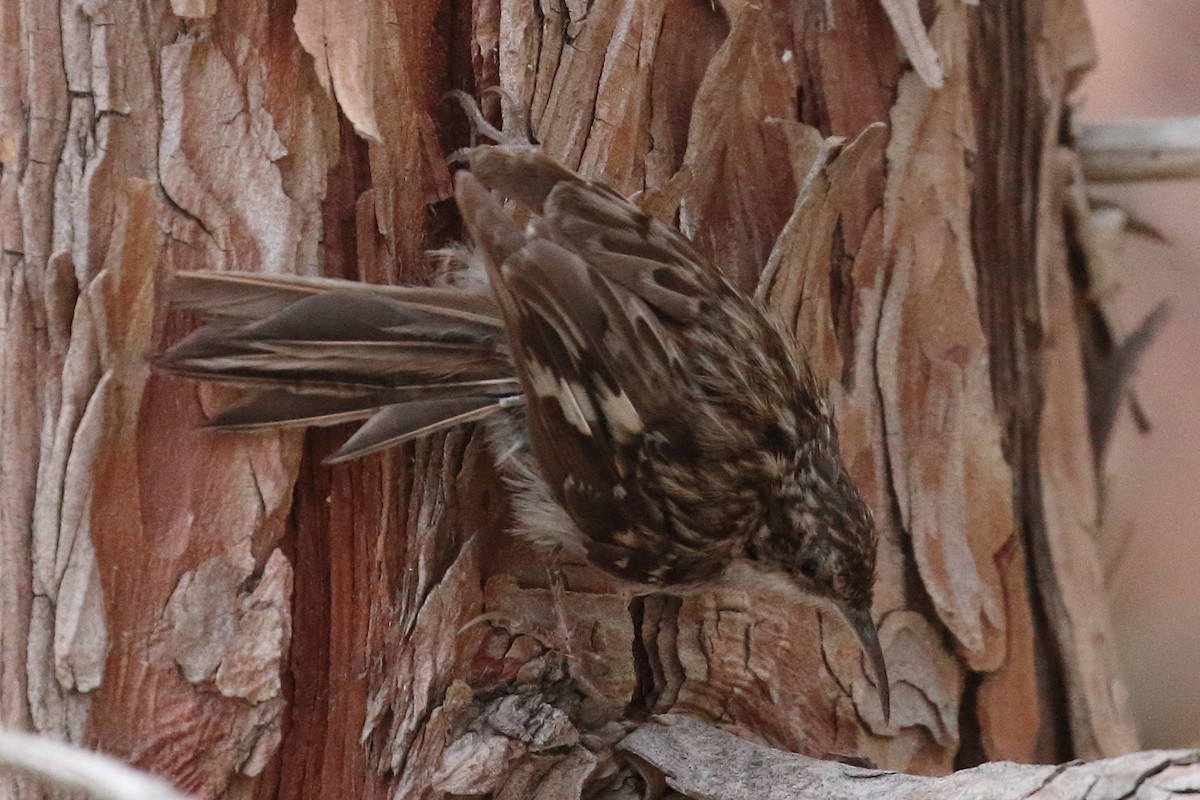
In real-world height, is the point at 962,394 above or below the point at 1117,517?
above

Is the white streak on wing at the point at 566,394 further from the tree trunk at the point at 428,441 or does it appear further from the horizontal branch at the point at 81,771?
the horizontal branch at the point at 81,771

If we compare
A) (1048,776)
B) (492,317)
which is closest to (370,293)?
(492,317)

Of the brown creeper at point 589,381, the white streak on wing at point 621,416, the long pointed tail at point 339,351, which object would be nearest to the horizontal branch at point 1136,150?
the brown creeper at point 589,381

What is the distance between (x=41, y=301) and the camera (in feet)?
5.68

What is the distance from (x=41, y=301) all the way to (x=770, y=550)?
1.30 m

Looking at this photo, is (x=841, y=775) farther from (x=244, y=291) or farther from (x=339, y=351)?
(x=244, y=291)

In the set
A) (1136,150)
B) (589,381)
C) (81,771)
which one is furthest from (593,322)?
(1136,150)

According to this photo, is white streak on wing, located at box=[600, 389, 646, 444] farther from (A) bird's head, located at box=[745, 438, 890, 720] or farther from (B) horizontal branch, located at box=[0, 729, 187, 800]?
(B) horizontal branch, located at box=[0, 729, 187, 800]

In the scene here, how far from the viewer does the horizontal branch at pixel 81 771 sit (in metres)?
0.72

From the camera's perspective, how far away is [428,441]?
1947 millimetres

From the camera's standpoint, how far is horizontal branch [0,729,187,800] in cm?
72

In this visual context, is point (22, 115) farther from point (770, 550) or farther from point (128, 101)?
point (770, 550)

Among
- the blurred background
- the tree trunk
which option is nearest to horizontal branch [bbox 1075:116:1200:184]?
the tree trunk

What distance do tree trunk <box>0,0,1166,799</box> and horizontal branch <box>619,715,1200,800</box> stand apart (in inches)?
1.8
